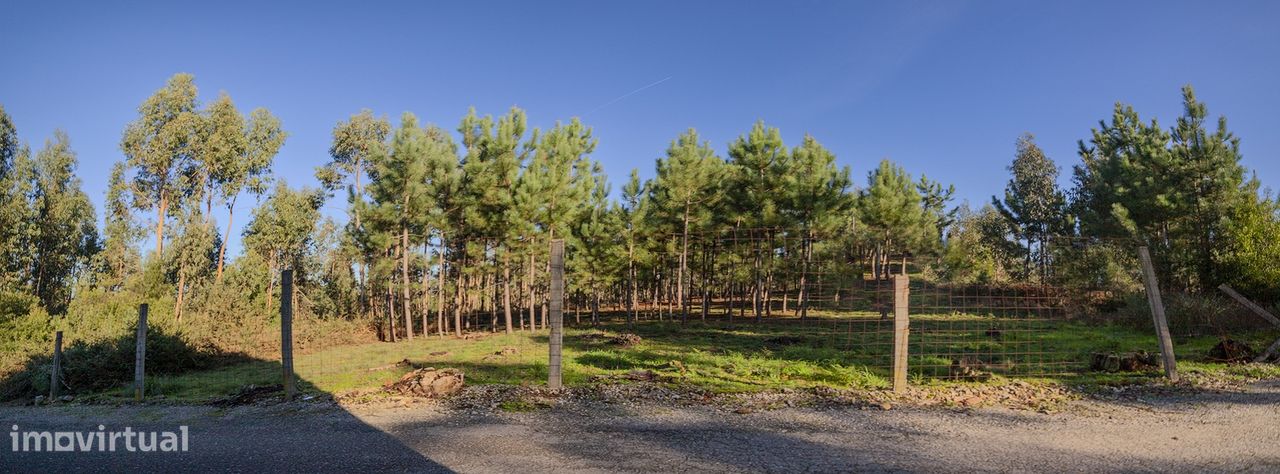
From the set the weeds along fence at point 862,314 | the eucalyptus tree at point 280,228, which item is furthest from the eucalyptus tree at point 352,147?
the weeds along fence at point 862,314

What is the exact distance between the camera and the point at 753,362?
1120cm

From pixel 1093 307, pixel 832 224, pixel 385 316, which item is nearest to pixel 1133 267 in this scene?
pixel 1093 307

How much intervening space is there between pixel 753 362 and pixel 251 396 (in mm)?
8246

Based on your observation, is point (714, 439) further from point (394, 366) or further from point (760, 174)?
point (760, 174)

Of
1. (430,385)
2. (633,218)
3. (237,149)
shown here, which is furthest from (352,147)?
(430,385)

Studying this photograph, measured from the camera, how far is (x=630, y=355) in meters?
13.2

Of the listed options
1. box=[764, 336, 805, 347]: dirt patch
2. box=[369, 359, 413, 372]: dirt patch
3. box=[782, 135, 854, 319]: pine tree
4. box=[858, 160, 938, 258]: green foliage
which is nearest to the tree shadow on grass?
box=[369, 359, 413, 372]: dirt patch

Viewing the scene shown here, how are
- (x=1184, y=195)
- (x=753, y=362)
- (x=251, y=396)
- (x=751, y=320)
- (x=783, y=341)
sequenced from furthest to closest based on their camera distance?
(x=751, y=320)
(x=1184, y=195)
(x=783, y=341)
(x=753, y=362)
(x=251, y=396)

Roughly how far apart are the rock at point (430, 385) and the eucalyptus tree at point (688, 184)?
15086mm

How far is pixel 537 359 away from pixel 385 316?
1670 centimetres

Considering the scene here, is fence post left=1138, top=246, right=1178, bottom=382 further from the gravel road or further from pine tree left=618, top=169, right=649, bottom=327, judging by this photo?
pine tree left=618, top=169, right=649, bottom=327

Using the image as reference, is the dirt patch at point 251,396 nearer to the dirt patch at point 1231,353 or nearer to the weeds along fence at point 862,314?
the weeds along fence at point 862,314

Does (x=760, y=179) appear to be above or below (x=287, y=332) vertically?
above

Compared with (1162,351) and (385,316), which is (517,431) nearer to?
(1162,351)
